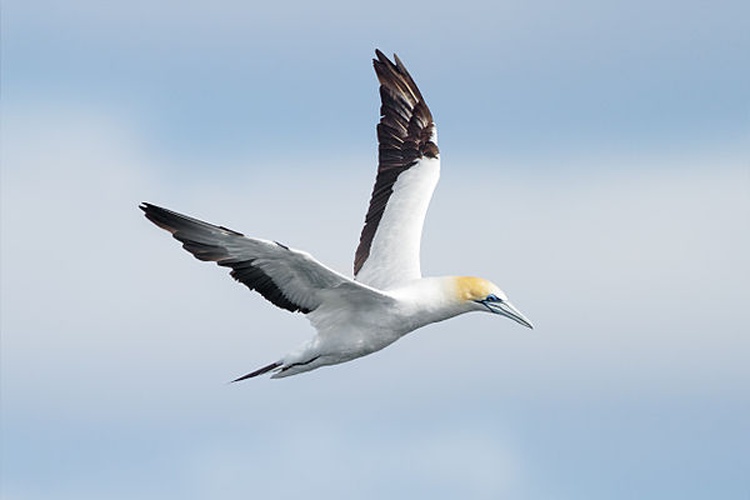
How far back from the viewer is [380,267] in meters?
18.2

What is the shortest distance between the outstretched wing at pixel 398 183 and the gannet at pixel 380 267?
1 centimetres

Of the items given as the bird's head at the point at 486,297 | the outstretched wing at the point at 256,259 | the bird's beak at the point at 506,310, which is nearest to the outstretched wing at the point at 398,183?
the bird's head at the point at 486,297

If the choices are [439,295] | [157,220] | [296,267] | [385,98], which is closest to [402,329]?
[439,295]

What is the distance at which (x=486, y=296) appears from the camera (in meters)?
16.6

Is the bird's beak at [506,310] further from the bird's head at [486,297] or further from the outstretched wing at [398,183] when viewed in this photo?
the outstretched wing at [398,183]

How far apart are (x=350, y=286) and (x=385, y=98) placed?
5354 millimetres

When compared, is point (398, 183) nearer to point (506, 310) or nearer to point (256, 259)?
point (506, 310)

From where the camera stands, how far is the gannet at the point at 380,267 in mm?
14961

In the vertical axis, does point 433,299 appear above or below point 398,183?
below

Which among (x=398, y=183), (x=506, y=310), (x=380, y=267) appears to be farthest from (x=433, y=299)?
(x=398, y=183)

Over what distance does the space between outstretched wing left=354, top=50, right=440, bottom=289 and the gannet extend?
13 millimetres

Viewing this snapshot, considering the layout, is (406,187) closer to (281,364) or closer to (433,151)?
(433,151)

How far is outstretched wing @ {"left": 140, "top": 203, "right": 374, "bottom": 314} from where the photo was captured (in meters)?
14.7

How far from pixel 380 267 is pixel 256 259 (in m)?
3.36
